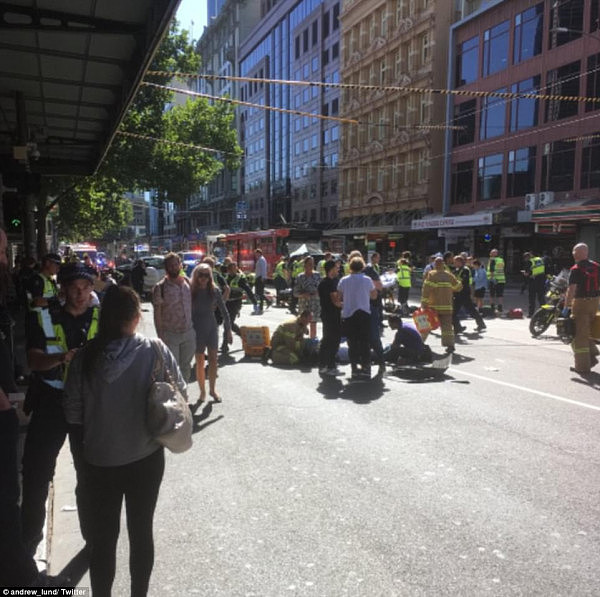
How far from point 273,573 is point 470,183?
3737 cm

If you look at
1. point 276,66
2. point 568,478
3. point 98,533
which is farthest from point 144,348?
point 276,66

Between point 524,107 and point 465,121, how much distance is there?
5331 mm

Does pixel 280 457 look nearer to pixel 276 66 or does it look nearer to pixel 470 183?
pixel 470 183

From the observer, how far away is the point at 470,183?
3781 cm

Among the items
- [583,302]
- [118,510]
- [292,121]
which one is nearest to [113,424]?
[118,510]

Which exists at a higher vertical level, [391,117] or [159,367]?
[391,117]

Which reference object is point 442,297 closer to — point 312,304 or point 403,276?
point 312,304

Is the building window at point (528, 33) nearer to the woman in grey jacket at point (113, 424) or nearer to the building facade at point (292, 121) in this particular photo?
the building facade at point (292, 121)

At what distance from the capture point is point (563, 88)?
30.0 meters

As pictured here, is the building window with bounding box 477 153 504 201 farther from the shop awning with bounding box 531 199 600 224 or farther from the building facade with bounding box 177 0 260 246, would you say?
the building facade with bounding box 177 0 260 246

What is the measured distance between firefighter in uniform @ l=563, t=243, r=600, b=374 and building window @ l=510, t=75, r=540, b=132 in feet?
86.0

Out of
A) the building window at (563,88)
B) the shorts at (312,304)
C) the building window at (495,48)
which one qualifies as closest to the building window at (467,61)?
the building window at (495,48)

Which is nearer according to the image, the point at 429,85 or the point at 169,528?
the point at 169,528

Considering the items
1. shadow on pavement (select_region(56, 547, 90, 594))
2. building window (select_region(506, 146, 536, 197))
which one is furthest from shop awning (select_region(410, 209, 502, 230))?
shadow on pavement (select_region(56, 547, 90, 594))
